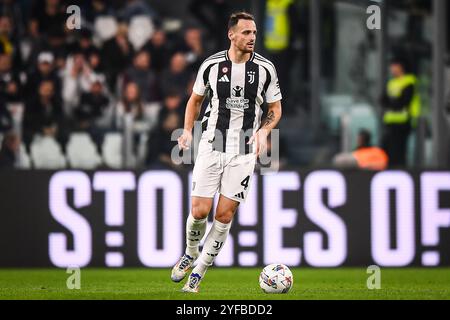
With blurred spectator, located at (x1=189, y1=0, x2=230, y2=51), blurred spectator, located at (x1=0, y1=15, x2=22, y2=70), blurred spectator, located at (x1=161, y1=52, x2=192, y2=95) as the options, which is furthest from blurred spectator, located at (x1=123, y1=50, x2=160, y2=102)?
blurred spectator, located at (x1=0, y1=15, x2=22, y2=70)

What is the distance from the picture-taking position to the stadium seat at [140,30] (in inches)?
674

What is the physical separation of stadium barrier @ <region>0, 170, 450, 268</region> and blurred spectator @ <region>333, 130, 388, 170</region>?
109 cm

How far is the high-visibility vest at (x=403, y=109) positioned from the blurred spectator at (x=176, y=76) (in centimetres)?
264

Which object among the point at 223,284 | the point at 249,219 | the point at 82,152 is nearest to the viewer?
the point at 223,284

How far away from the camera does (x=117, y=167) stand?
13797 mm

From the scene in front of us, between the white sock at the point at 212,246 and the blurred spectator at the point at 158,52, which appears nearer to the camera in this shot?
the white sock at the point at 212,246

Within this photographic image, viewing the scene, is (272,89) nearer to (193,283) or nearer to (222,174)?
(222,174)

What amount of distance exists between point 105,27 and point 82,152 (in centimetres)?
373

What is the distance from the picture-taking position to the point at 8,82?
15.7 meters

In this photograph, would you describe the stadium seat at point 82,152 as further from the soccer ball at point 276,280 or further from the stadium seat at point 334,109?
the soccer ball at point 276,280

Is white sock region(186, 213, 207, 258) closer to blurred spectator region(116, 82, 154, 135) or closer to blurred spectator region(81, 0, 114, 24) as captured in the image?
blurred spectator region(116, 82, 154, 135)

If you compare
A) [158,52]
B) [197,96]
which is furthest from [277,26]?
[197,96]

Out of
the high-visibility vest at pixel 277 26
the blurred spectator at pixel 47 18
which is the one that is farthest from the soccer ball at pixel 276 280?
the blurred spectator at pixel 47 18
